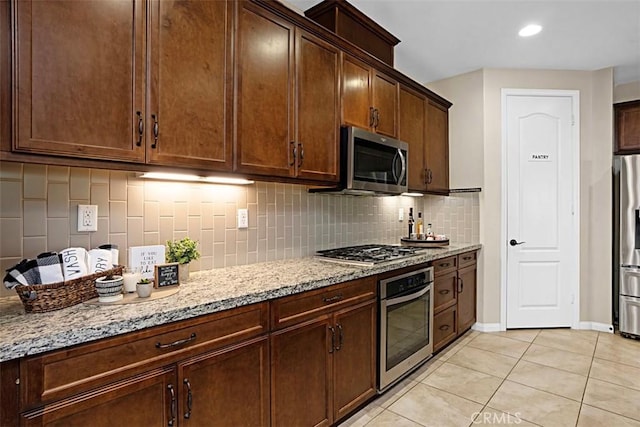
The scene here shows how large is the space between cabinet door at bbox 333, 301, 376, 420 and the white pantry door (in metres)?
2.26

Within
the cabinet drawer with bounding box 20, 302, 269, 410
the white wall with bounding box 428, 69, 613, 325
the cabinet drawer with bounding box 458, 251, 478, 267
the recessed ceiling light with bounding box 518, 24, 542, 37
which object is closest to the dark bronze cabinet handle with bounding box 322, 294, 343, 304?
the cabinet drawer with bounding box 20, 302, 269, 410

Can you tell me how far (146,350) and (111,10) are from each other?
1276mm

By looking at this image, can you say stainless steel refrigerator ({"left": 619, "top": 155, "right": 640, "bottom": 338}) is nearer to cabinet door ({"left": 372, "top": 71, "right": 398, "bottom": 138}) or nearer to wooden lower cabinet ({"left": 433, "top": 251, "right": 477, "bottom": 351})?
wooden lower cabinet ({"left": 433, "top": 251, "right": 477, "bottom": 351})

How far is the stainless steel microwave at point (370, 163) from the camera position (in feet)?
7.63

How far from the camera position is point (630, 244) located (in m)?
3.35

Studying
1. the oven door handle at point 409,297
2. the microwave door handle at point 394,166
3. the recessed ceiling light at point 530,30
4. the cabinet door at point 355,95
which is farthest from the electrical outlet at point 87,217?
the recessed ceiling light at point 530,30

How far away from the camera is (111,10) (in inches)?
51.9

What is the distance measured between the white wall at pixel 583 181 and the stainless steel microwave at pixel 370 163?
Result: 1.35 metres

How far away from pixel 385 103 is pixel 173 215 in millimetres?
1838

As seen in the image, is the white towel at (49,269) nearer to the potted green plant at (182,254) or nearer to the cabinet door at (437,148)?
the potted green plant at (182,254)

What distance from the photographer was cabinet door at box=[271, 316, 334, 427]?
1593 millimetres

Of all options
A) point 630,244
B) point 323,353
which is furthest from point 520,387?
point 630,244

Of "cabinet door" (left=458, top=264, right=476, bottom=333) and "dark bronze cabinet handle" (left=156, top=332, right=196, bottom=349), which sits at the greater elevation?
"dark bronze cabinet handle" (left=156, top=332, right=196, bottom=349)

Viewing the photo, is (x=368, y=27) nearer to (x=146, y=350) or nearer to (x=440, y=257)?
(x=440, y=257)
